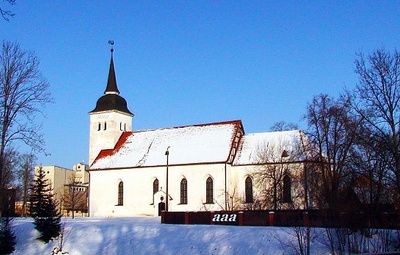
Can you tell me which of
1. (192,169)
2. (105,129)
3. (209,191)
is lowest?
(209,191)

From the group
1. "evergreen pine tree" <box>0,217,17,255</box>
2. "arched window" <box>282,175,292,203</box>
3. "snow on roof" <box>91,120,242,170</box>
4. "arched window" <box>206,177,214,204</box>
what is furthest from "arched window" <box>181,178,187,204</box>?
"evergreen pine tree" <box>0,217,17,255</box>

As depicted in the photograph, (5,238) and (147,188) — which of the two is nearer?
(5,238)

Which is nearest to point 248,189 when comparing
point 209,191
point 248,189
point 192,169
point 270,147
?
point 248,189

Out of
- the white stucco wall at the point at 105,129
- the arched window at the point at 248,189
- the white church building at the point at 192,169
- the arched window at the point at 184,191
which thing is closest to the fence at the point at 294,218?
the white church building at the point at 192,169

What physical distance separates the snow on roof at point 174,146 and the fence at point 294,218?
1316 centimetres

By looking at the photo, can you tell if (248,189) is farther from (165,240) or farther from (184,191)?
(165,240)

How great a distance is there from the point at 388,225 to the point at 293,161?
77.6 ft

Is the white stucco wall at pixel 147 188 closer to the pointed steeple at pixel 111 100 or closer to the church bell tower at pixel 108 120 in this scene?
the church bell tower at pixel 108 120

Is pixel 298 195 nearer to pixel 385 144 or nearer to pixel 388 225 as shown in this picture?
pixel 385 144

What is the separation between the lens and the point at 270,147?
48.3 m

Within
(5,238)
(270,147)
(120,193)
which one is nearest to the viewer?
(5,238)

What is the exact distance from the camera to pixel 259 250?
82.0ft

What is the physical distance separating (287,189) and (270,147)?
492cm

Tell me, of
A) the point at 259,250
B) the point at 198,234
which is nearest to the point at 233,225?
the point at 198,234
